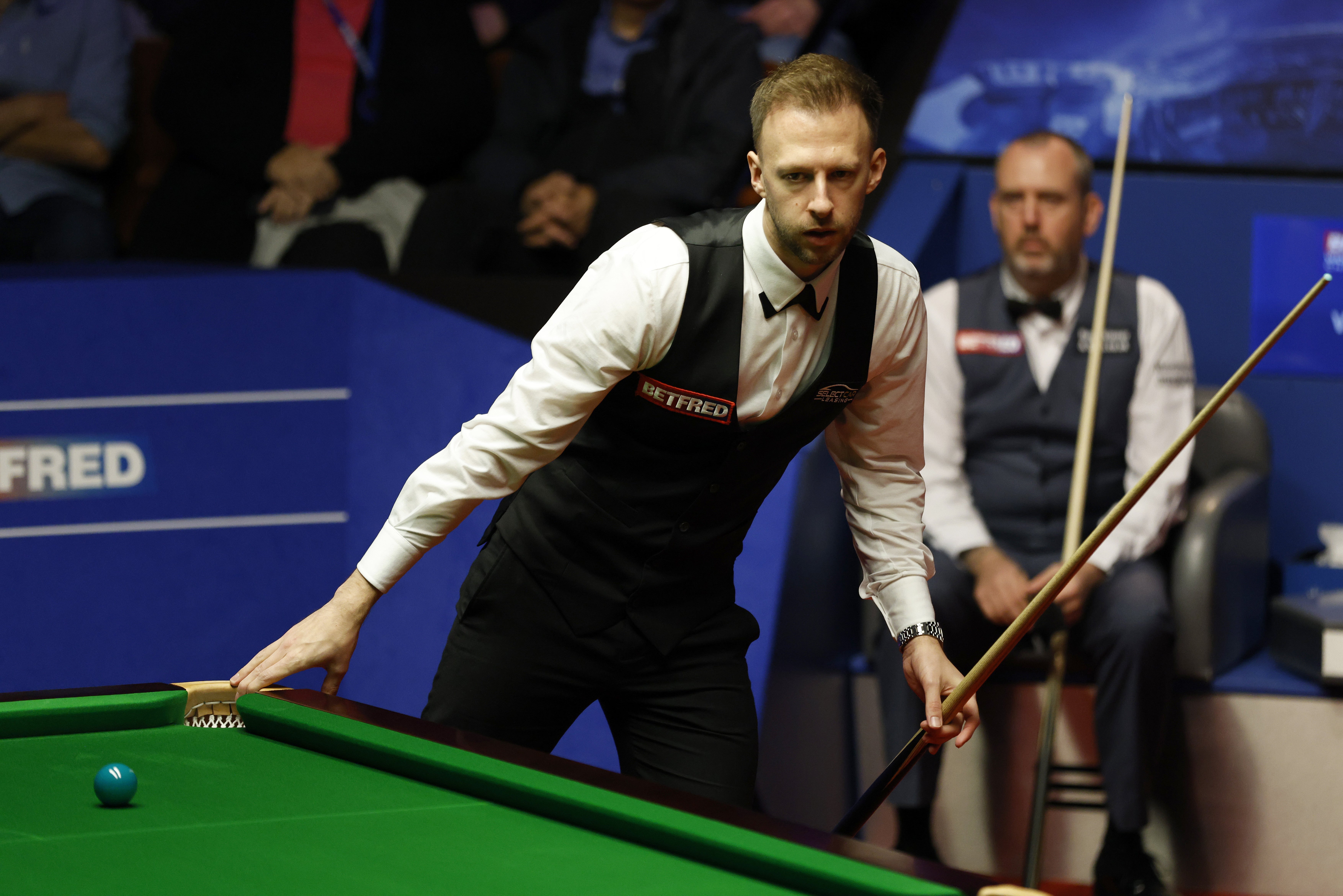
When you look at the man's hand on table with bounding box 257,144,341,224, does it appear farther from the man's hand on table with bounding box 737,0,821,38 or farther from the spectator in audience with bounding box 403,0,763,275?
the man's hand on table with bounding box 737,0,821,38

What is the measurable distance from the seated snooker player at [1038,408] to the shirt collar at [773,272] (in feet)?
4.11

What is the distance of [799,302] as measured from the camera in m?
1.78

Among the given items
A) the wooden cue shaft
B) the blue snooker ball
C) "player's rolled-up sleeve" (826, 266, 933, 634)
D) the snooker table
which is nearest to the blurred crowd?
the wooden cue shaft

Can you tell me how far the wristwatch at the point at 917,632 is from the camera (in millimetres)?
1860

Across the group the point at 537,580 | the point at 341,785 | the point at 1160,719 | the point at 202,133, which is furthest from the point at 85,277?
the point at 1160,719

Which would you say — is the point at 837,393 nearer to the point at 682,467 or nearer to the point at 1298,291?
the point at 682,467

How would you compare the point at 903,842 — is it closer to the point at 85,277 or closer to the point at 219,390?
the point at 219,390

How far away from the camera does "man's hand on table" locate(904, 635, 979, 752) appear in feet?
5.71

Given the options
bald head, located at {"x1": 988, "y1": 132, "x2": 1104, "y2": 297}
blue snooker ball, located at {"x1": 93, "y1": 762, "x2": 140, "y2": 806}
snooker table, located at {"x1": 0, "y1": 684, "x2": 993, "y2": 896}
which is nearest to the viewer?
snooker table, located at {"x1": 0, "y1": 684, "x2": 993, "y2": 896}

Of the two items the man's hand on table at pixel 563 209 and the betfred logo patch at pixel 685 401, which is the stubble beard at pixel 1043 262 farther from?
the betfred logo patch at pixel 685 401

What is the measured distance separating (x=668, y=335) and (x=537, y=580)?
382 millimetres

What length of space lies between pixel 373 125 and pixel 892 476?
2445 millimetres

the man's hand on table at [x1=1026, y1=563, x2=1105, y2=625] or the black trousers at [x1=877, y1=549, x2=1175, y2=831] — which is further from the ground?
the man's hand on table at [x1=1026, y1=563, x2=1105, y2=625]

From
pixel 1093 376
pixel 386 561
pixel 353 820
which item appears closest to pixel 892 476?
pixel 386 561
